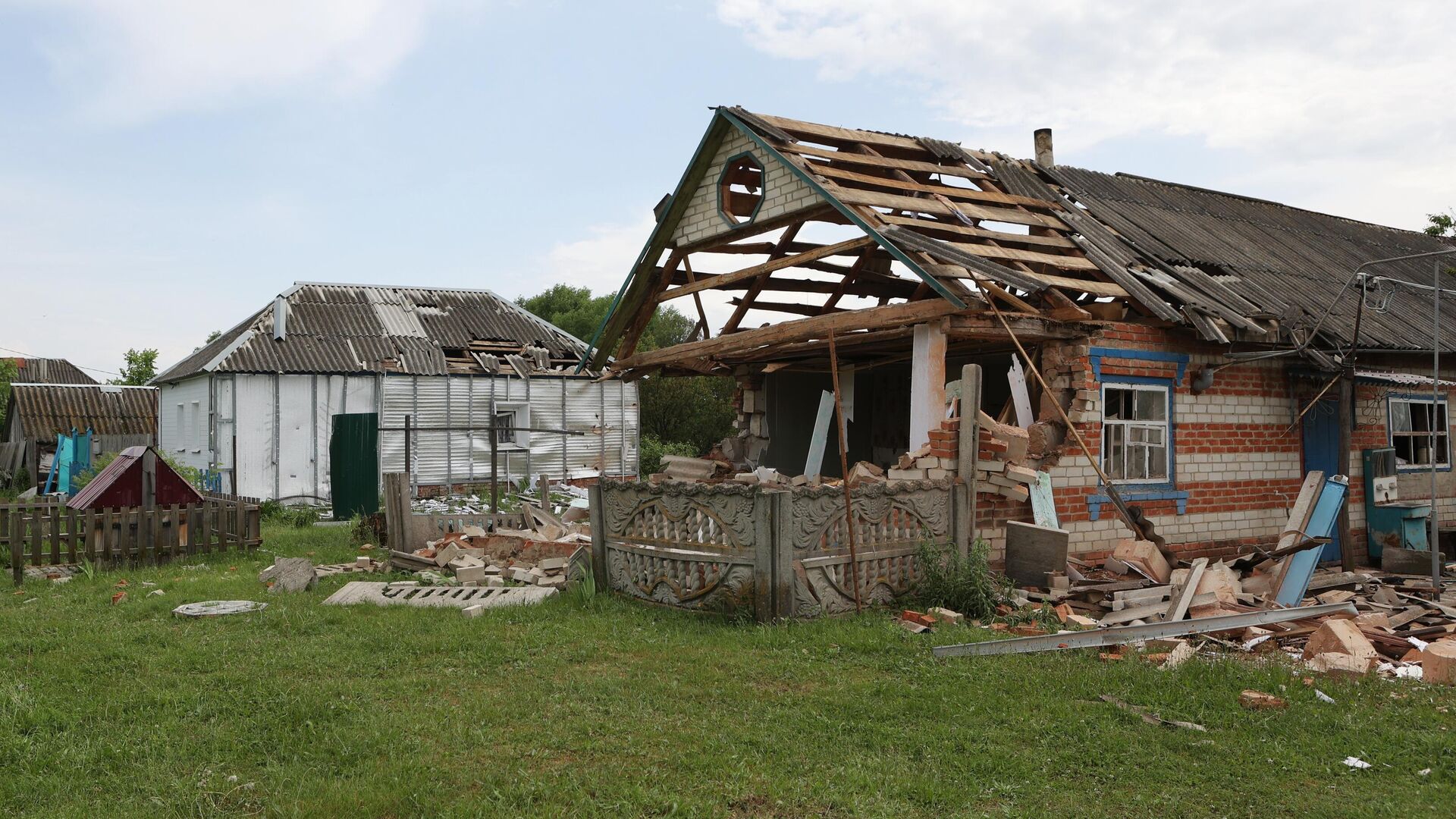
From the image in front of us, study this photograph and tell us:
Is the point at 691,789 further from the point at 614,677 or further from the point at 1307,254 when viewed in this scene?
the point at 1307,254

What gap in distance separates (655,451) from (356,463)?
13284 millimetres

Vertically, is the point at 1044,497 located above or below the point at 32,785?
above

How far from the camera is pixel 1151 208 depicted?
15.5 meters

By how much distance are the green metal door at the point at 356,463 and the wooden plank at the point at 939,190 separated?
383 inches

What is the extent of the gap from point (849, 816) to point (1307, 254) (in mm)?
15055

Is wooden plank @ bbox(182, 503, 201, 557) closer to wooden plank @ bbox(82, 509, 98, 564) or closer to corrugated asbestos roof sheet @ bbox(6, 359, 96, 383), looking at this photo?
wooden plank @ bbox(82, 509, 98, 564)

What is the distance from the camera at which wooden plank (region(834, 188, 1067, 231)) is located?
37.0ft

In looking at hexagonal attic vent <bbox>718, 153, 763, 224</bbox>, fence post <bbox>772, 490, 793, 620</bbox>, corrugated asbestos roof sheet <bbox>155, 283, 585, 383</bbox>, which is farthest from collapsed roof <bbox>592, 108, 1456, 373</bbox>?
corrugated asbestos roof sheet <bbox>155, 283, 585, 383</bbox>

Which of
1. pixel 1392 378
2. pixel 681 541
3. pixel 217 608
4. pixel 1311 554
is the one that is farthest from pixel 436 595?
pixel 1392 378

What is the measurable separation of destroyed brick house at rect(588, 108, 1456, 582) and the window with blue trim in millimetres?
28

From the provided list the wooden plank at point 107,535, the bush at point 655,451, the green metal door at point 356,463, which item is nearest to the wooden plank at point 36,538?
the wooden plank at point 107,535

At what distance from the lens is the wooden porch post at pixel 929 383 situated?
10.5m

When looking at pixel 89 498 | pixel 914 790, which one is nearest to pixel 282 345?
pixel 89 498

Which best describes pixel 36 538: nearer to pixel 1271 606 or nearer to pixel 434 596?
pixel 434 596
